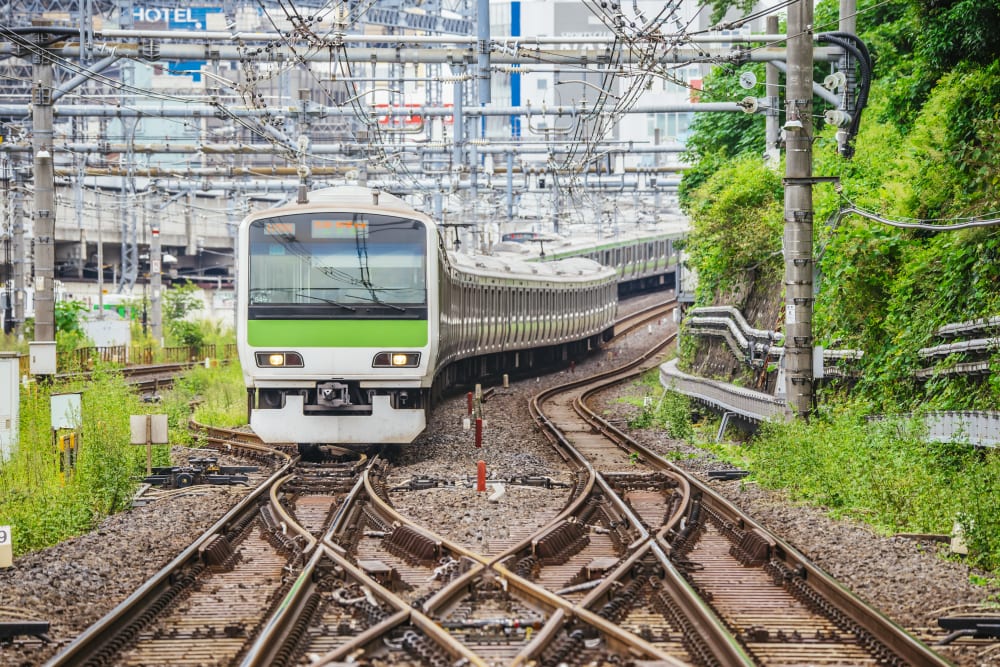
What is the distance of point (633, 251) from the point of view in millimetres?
57250

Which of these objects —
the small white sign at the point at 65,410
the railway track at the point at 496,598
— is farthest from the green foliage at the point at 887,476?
the small white sign at the point at 65,410

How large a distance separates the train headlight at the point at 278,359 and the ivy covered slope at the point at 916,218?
6.55 meters

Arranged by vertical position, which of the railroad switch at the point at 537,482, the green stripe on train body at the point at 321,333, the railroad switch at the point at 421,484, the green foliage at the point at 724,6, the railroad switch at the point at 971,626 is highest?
the green foliage at the point at 724,6

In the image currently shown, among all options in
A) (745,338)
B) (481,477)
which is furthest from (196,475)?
(745,338)

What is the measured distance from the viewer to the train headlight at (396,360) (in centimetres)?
1473

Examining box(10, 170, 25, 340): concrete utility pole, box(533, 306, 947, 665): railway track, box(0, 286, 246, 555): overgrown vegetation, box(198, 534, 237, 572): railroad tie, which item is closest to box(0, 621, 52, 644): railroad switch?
box(198, 534, 237, 572): railroad tie

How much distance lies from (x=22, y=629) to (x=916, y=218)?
12.0 meters

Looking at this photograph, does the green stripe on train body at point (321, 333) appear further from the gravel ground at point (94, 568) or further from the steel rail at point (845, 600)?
the steel rail at point (845, 600)

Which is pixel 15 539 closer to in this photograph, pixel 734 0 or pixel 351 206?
pixel 351 206

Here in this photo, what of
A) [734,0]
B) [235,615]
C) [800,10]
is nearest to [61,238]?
[734,0]

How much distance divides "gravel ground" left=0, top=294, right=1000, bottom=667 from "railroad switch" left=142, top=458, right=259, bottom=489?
484 mm

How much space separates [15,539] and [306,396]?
5537mm

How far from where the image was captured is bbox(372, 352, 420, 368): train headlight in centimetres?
1473

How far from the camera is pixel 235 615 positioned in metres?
7.41
